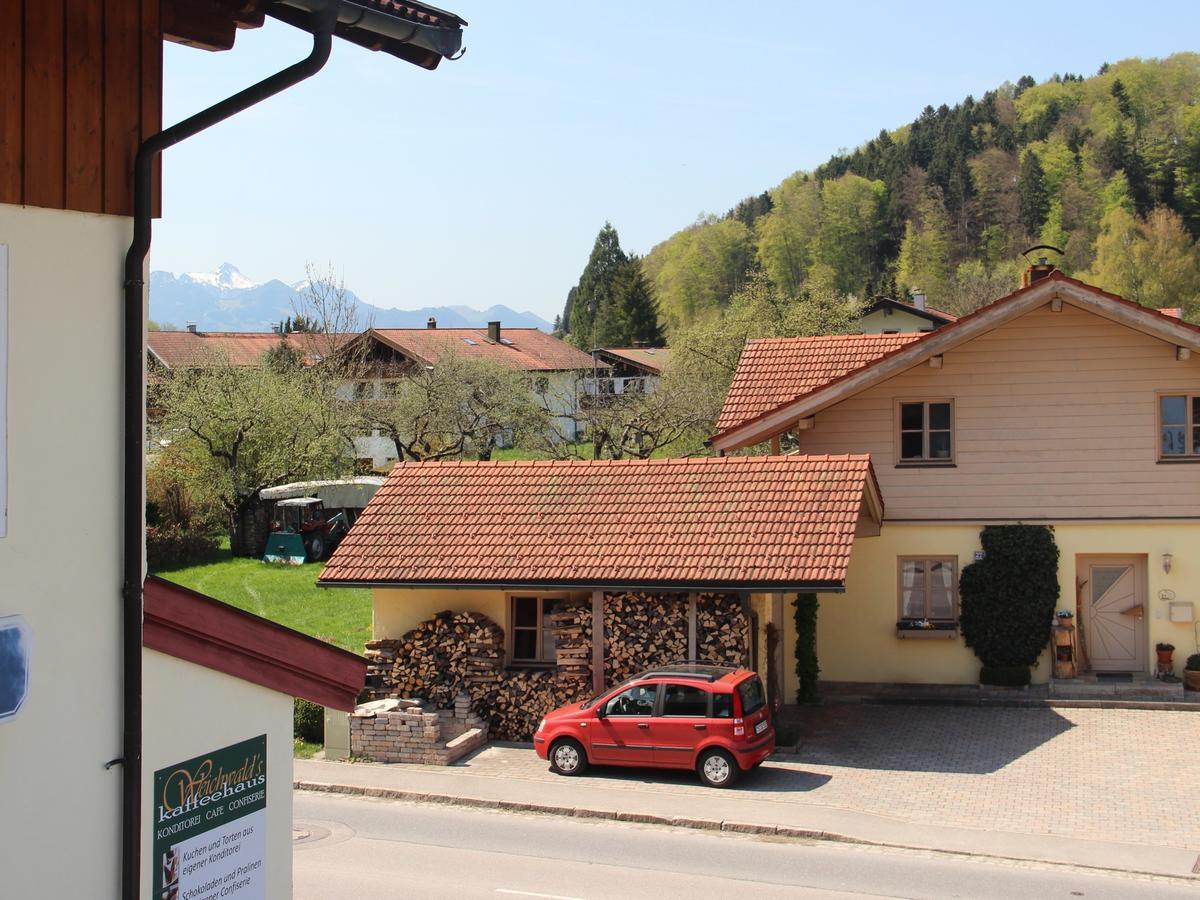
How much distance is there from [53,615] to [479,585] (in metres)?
15.6

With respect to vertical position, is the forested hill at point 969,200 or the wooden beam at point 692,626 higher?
the forested hill at point 969,200

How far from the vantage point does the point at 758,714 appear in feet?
60.0

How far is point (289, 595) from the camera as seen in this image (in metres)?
32.2

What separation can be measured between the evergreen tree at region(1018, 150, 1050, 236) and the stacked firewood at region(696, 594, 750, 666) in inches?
5164

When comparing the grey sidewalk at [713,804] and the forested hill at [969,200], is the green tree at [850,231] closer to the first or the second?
the forested hill at [969,200]

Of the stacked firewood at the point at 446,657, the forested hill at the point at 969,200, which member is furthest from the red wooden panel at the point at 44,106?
the forested hill at the point at 969,200

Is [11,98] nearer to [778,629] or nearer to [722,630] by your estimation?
[722,630]

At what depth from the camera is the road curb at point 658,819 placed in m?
15.0

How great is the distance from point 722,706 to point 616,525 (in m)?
4.29

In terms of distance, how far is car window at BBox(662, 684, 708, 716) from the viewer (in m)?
18.1

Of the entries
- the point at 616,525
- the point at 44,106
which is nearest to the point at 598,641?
the point at 616,525

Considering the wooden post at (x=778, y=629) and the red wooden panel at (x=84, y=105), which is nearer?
the red wooden panel at (x=84, y=105)

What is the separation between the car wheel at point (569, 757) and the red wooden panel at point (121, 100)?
14618 millimetres

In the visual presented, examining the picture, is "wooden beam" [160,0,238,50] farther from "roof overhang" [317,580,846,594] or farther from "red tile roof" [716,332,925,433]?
"red tile roof" [716,332,925,433]
